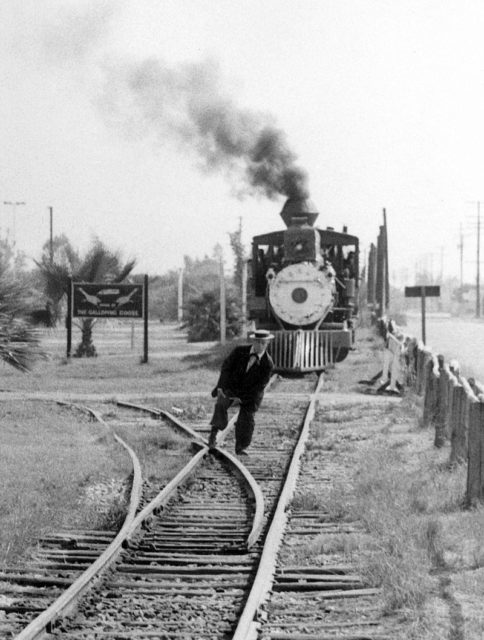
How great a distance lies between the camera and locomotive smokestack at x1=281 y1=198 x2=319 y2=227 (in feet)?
81.8

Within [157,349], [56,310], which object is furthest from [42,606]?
[157,349]

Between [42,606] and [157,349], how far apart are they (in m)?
30.1

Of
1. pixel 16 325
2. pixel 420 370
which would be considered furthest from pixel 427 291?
pixel 16 325

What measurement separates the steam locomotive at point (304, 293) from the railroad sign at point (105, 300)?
370 cm

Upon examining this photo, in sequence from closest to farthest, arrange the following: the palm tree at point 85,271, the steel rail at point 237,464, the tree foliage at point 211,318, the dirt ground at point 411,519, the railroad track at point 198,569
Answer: the railroad track at point 198,569, the dirt ground at point 411,519, the steel rail at point 237,464, the palm tree at point 85,271, the tree foliage at point 211,318

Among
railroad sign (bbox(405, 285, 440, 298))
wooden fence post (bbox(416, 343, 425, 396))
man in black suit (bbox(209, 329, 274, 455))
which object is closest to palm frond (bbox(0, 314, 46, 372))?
man in black suit (bbox(209, 329, 274, 455))

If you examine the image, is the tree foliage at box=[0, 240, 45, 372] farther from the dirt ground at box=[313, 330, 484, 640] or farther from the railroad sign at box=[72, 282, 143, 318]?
the railroad sign at box=[72, 282, 143, 318]

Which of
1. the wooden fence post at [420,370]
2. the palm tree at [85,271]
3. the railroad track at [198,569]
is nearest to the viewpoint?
the railroad track at [198,569]

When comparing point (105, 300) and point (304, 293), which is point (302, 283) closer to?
point (304, 293)

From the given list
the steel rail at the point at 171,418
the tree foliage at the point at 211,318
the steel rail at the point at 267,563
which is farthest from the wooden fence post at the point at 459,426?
the tree foliage at the point at 211,318

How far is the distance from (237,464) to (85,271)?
726 inches

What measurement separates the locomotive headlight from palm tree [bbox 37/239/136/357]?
7.32 metres

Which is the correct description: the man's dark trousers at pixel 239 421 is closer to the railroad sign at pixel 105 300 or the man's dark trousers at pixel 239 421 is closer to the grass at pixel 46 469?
the grass at pixel 46 469

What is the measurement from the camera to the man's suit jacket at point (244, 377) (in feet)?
36.6
